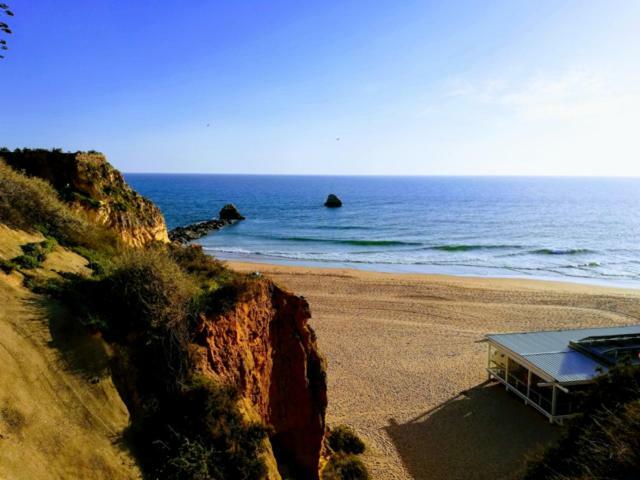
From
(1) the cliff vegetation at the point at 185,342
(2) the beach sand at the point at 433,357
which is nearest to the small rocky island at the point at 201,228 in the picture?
(2) the beach sand at the point at 433,357

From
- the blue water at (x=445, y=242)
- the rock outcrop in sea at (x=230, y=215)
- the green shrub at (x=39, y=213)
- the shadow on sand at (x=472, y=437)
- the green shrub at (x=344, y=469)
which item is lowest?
the shadow on sand at (x=472, y=437)

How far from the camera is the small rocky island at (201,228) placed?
56.7m

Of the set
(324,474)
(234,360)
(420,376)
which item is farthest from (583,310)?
(234,360)

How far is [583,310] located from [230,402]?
26333 mm

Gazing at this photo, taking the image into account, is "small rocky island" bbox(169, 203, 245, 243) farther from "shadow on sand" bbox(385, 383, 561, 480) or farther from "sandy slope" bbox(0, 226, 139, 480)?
"sandy slope" bbox(0, 226, 139, 480)

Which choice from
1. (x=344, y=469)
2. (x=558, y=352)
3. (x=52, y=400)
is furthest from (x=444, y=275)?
(x=52, y=400)

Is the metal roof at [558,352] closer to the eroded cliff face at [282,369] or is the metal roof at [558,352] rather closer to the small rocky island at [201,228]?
the eroded cliff face at [282,369]

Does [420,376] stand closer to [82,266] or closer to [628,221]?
[82,266]

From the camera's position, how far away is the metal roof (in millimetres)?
15102

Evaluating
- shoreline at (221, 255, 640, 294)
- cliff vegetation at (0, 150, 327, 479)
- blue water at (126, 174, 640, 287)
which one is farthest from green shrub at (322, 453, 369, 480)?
→ blue water at (126, 174, 640, 287)

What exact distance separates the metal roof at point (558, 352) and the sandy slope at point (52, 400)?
13731mm

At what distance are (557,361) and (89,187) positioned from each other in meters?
16.6

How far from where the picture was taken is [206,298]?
9.09 meters

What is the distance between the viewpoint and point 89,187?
1326cm
